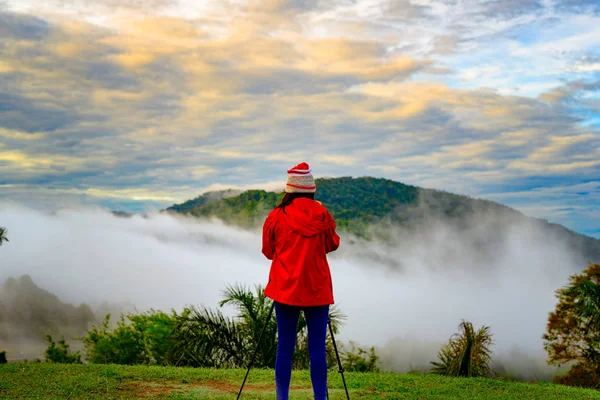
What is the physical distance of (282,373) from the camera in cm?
586

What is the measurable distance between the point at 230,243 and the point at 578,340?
55.5m

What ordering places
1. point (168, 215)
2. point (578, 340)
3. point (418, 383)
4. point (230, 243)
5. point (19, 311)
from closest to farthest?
point (418, 383)
point (578, 340)
point (19, 311)
point (230, 243)
point (168, 215)

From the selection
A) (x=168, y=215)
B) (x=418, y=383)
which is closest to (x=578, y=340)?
(x=418, y=383)

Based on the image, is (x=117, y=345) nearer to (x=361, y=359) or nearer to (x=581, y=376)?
(x=361, y=359)

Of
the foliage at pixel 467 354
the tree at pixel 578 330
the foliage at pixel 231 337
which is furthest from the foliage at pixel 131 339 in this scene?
the tree at pixel 578 330

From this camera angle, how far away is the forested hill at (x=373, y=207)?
6568 centimetres

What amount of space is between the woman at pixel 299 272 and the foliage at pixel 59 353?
1448 centimetres

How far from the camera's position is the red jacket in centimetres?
567

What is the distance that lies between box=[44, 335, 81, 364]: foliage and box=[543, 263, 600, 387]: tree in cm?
1472

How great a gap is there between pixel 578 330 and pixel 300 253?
14.4 m

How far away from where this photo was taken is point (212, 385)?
938 cm

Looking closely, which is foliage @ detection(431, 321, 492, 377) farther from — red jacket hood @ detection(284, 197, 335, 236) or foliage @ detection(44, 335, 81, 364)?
foliage @ detection(44, 335, 81, 364)

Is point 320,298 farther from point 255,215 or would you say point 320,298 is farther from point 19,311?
point 255,215

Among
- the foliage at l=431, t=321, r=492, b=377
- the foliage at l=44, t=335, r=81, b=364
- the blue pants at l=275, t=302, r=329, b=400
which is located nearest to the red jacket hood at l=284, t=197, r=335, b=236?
the blue pants at l=275, t=302, r=329, b=400
